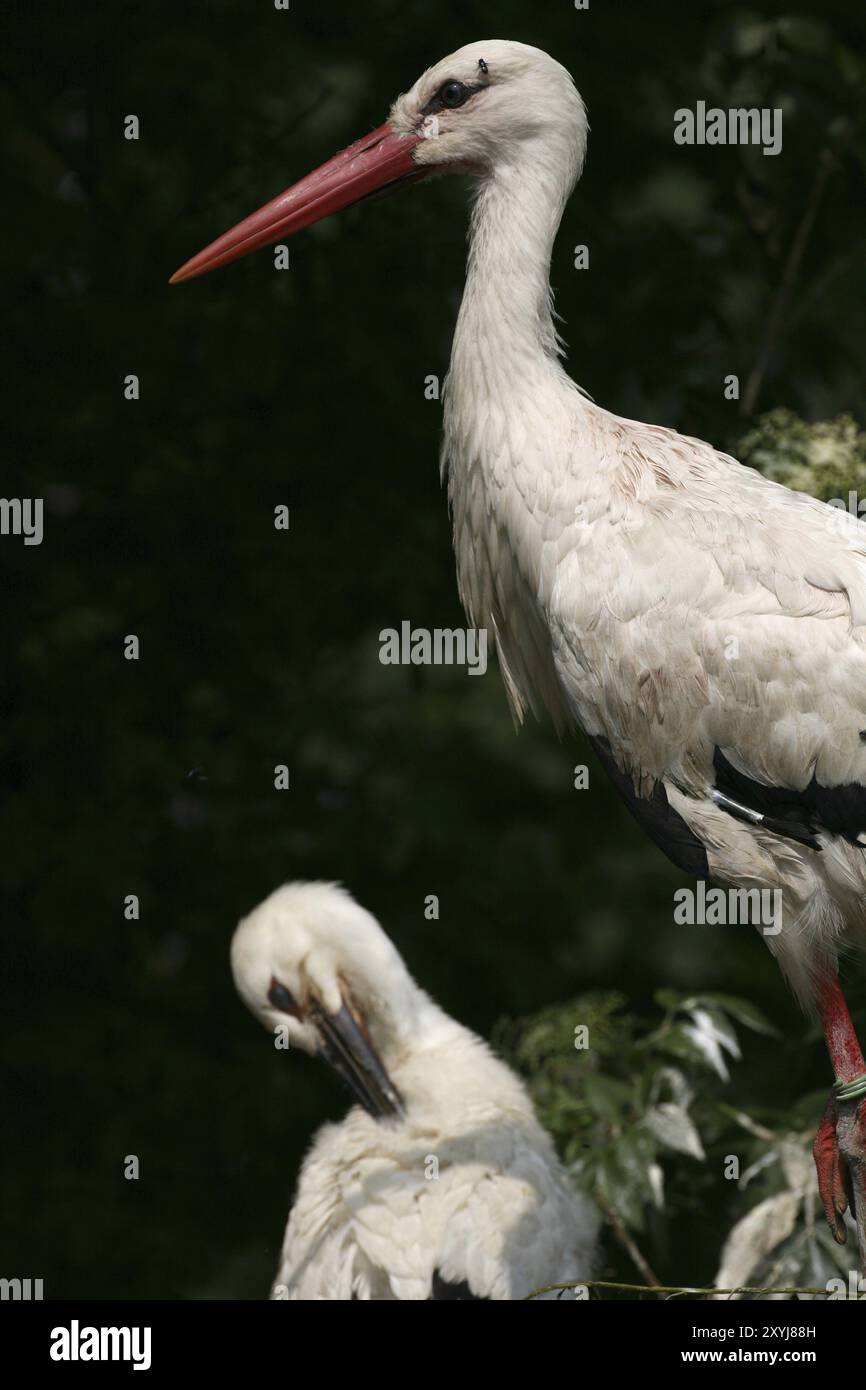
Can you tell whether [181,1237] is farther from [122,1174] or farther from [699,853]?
[699,853]

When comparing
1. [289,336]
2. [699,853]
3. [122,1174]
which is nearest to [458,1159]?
[699,853]

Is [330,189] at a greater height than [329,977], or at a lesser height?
greater

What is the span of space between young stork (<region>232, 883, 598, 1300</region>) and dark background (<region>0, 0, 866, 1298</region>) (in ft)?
2.09

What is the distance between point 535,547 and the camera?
10.3ft

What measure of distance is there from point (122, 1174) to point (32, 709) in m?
1.26

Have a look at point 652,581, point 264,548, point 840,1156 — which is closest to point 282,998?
point 264,548

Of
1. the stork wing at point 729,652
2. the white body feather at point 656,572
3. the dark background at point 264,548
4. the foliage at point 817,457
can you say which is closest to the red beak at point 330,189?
the white body feather at point 656,572

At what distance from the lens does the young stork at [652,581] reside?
9.75 ft

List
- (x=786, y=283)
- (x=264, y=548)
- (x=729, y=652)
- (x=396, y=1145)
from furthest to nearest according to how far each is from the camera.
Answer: (x=264, y=548)
(x=786, y=283)
(x=396, y=1145)
(x=729, y=652)

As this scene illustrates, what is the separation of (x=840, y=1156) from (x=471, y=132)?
5.91 ft

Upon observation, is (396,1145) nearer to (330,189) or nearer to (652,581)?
(652,581)

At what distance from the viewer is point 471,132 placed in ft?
10.7

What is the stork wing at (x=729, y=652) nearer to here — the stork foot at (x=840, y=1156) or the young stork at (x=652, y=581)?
the young stork at (x=652, y=581)

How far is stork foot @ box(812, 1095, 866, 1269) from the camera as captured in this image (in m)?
3.09
